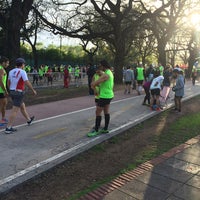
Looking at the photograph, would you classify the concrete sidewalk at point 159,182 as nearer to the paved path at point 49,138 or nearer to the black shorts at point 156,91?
the paved path at point 49,138

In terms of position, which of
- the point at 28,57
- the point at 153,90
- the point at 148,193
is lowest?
the point at 148,193

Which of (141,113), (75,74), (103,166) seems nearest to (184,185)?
(103,166)

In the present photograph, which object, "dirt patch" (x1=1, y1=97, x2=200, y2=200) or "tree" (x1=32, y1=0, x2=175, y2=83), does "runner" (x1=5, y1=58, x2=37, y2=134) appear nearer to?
"dirt patch" (x1=1, y1=97, x2=200, y2=200)

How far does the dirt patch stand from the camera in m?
4.04

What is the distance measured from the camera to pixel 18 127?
7445mm

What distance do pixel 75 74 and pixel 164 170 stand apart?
61.3 feet

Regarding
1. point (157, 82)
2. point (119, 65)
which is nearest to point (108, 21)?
point (119, 65)

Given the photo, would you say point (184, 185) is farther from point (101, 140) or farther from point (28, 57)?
point (28, 57)

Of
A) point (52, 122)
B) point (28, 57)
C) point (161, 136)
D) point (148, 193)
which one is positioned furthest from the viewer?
point (28, 57)

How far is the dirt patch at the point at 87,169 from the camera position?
4043 millimetres

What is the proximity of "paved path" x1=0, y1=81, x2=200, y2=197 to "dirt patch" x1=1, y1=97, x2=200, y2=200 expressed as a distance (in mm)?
162

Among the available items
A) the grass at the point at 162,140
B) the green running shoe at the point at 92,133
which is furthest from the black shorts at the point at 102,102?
the grass at the point at 162,140

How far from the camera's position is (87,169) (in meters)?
4.89

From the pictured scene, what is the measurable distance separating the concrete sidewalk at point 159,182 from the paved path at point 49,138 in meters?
1.34
